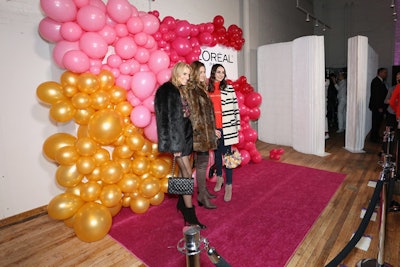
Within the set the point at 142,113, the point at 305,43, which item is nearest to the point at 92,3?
Result: the point at 142,113

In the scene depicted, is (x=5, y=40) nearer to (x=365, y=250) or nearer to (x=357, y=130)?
(x=365, y=250)

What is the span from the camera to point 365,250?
7.38ft

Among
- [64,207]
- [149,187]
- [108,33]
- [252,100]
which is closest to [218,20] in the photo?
[252,100]

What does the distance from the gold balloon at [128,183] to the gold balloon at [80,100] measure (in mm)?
836

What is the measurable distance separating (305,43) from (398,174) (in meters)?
2.82

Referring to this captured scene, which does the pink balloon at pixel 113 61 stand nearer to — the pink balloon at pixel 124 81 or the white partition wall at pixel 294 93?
the pink balloon at pixel 124 81

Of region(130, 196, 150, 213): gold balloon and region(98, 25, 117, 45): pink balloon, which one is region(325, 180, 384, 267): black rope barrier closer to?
region(130, 196, 150, 213): gold balloon

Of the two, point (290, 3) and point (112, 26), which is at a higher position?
point (290, 3)

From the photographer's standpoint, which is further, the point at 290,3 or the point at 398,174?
the point at 290,3

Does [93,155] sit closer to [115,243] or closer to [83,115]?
[83,115]

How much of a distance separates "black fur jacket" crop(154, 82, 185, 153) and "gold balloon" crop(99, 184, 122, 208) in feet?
2.24

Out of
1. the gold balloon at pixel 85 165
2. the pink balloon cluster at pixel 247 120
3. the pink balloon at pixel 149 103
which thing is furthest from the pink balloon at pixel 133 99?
the pink balloon cluster at pixel 247 120

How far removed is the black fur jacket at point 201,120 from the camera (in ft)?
9.01

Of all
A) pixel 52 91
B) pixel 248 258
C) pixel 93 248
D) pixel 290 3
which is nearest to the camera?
pixel 248 258
